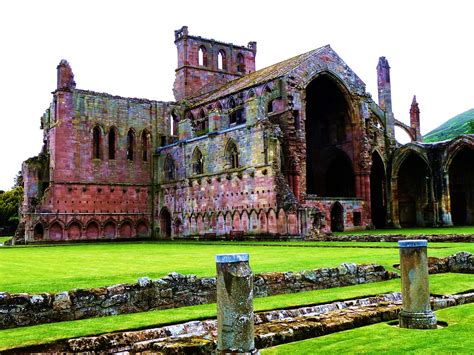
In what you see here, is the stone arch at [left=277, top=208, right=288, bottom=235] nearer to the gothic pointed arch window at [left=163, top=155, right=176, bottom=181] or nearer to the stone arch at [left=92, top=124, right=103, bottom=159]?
the gothic pointed arch window at [left=163, top=155, right=176, bottom=181]

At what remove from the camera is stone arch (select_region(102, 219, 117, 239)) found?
136ft

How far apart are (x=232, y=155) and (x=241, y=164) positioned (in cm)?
146

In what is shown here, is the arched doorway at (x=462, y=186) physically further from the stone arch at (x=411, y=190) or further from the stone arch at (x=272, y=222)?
the stone arch at (x=272, y=222)

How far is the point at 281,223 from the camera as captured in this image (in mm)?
31422

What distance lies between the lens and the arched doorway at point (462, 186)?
41.5 metres

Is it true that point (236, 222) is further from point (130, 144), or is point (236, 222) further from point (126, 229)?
point (130, 144)

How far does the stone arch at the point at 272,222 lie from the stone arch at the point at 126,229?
14758mm

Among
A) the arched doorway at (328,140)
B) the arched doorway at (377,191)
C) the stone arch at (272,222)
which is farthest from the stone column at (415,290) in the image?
the arched doorway at (377,191)

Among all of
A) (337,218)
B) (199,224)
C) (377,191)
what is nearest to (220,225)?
(199,224)

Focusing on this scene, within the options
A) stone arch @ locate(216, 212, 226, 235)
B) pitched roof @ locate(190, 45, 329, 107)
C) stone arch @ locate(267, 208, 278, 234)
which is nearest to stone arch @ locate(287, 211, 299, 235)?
stone arch @ locate(267, 208, 278, 234)

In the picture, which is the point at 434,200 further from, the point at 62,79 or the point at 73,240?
the point at 62,79

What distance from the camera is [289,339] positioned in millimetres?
7527

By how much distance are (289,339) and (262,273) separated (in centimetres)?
384

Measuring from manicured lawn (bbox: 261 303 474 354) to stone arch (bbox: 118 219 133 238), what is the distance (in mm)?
35839
